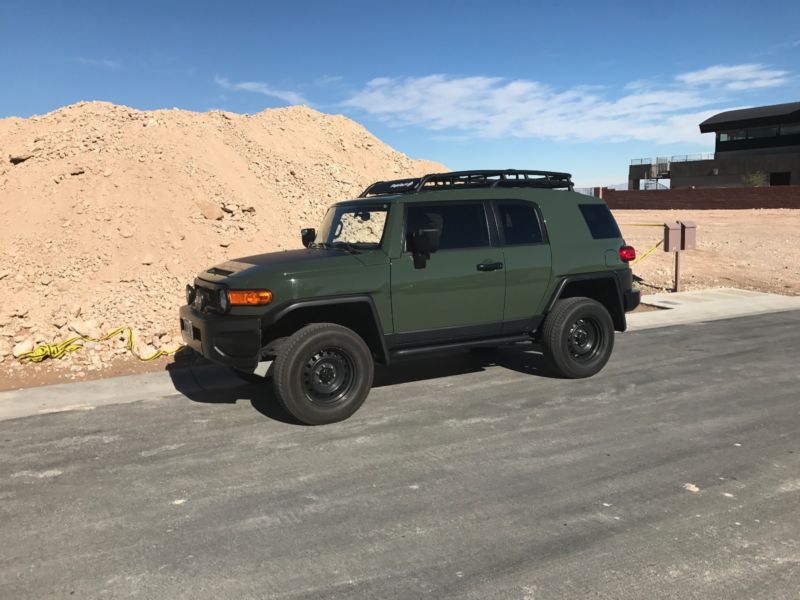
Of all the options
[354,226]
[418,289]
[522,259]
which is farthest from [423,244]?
[522,259]

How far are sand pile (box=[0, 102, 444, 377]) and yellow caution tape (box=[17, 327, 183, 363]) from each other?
0.50 ft

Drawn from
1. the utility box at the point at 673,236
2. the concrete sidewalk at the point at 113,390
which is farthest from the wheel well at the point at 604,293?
the utility box at the point at 673,236

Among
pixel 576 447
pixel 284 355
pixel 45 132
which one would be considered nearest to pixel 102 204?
pixel 45 132

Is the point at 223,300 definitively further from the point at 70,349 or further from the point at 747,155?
the point at 747,155

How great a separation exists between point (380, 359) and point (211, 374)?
8.48 ft

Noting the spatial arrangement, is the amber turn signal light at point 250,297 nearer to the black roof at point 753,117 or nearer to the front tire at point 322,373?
the front tire at point 322,373

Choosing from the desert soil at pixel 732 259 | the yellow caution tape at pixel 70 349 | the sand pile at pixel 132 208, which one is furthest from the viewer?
the desert soil at pixel 732 259

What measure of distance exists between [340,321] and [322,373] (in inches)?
23.7

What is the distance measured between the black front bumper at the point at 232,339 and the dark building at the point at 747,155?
55386 millimetres

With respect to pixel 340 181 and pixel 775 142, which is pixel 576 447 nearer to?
pixel 340 181

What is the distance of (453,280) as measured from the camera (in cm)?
619

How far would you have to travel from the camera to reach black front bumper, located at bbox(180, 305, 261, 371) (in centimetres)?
544

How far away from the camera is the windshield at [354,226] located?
6203 millimetres

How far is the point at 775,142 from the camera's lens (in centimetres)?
5653
